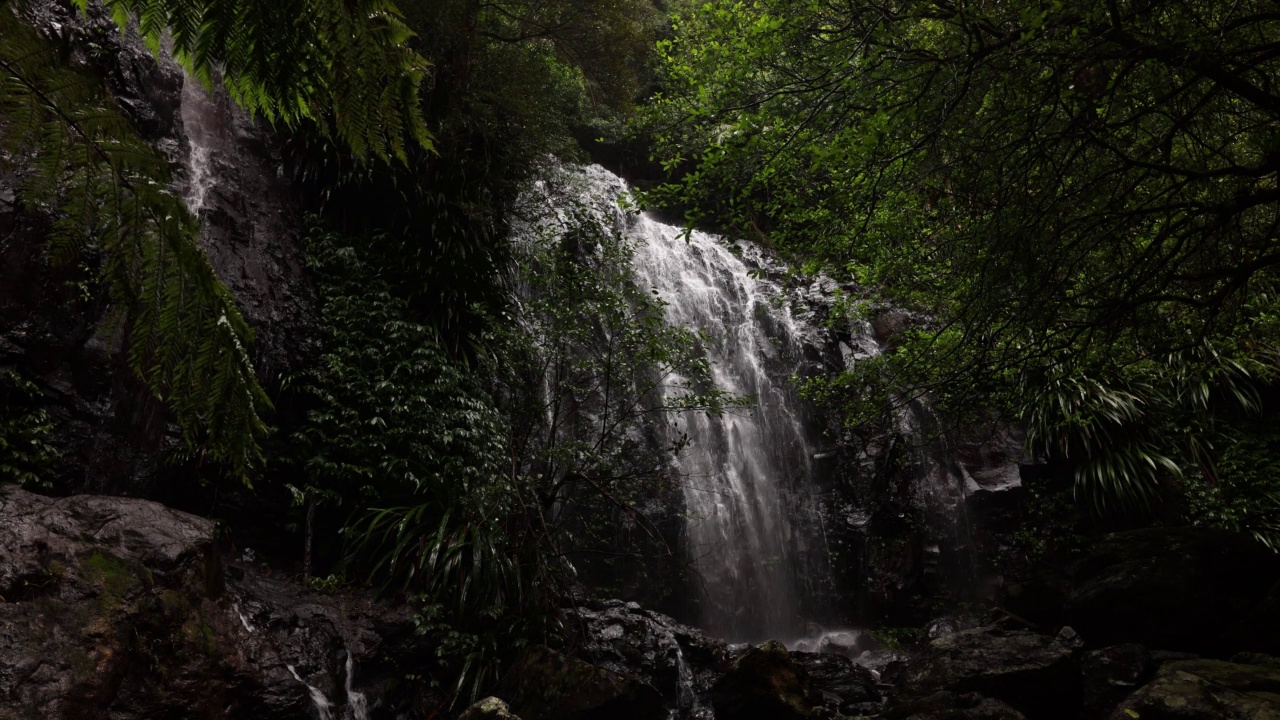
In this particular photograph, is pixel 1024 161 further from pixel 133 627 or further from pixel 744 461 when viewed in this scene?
pixel 744 461

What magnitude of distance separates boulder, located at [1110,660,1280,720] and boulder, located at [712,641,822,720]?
2.39m

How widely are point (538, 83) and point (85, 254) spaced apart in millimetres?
6134

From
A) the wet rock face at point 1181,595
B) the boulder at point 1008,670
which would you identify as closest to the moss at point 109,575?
the boulder at point 1008,670

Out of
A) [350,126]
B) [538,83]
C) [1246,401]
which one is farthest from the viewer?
[538,83]

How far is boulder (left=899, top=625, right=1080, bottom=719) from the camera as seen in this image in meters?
5.83

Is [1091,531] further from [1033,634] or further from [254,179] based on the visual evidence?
[254,179]

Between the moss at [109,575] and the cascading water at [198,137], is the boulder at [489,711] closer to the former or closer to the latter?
the moss at [109,575]

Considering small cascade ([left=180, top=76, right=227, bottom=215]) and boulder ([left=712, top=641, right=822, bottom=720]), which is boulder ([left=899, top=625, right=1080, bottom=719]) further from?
small cascade ([left=180, top=76, right=227, bottom=215])

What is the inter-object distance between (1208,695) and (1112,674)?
1476 millimetres

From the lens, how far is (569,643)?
6.51 metres

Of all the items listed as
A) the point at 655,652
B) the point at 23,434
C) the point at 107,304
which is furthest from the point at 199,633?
the point at 655,652

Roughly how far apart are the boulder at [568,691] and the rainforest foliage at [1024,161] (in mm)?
3206

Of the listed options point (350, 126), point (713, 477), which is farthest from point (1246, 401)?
point (350, 126)

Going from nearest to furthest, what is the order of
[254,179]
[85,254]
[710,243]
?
[85,254] → [254,179] → [710,243]
